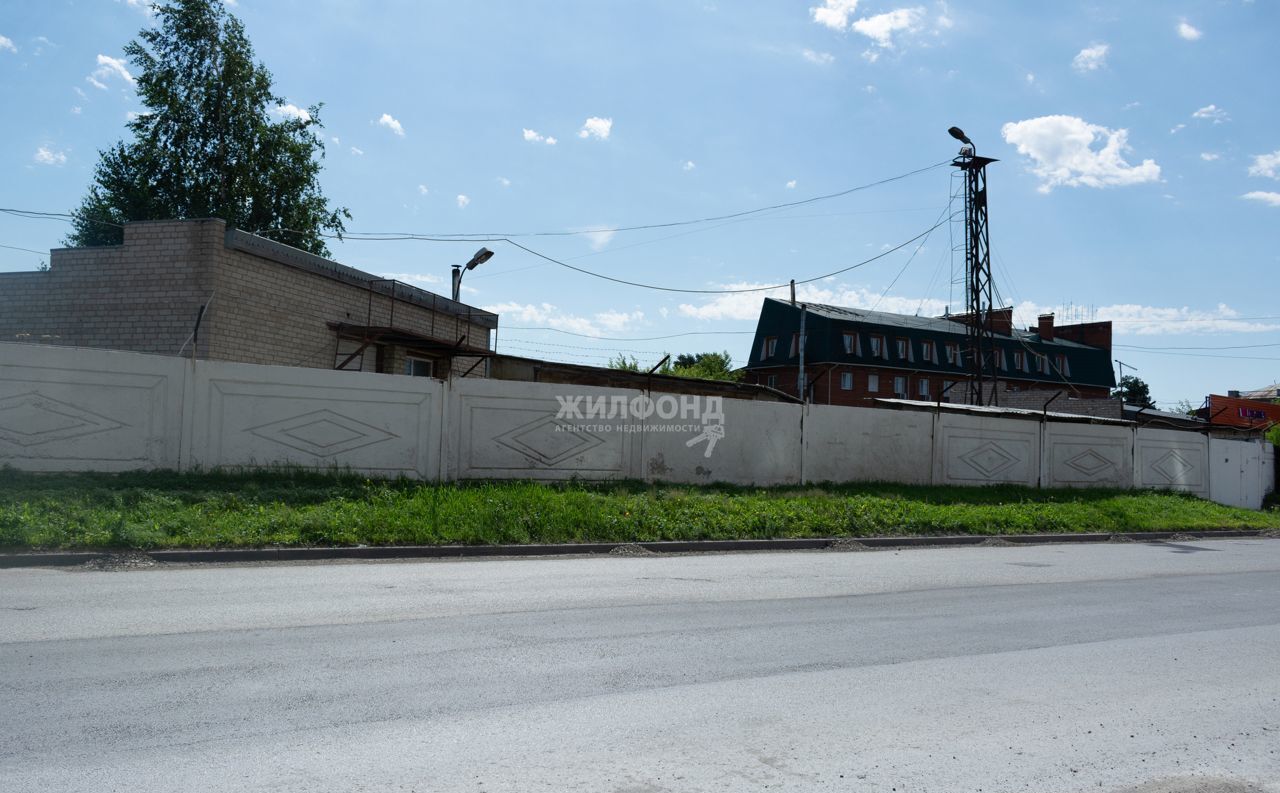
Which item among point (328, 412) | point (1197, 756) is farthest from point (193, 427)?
point (1197, 756)

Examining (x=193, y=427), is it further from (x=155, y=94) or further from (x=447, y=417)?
(x=155, y=94)

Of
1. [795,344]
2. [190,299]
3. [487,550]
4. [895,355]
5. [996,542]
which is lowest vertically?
[996,542]

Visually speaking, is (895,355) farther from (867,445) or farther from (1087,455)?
(867,445)

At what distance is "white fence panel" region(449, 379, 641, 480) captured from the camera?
17.2 metres

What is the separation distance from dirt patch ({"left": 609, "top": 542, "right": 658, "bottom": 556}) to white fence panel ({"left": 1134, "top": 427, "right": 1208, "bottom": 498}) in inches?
798

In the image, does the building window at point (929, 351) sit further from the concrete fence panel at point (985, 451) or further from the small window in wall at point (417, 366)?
the small window in wall at point (417, 366)

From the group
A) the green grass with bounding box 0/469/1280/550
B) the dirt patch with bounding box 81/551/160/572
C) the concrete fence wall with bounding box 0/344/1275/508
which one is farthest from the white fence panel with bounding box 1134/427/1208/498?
the dirt patch with bounding box 81/551/160/572

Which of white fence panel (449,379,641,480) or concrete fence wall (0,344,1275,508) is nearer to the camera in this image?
concrete fence wall (0,344,1275,508)

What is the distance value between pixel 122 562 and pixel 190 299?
871 cm

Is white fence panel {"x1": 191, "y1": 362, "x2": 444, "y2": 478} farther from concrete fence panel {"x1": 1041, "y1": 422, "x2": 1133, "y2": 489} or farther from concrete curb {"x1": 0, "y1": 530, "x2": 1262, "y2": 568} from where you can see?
concrete fence panel {"x1": 1041, "y1": 422, "x2": 1133, "y2": 489}

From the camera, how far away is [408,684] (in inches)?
220

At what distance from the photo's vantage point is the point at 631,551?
14.0 metres

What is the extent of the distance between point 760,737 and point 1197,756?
237cm

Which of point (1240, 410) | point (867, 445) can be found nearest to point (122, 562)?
point (867, 445)
